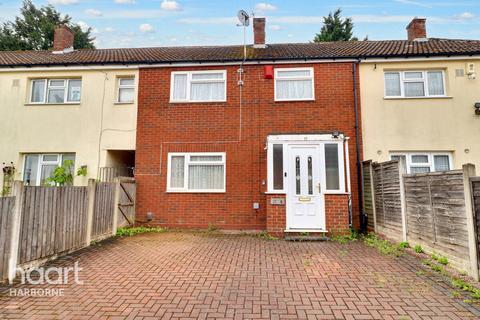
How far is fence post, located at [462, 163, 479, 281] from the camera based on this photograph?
392 centimetres

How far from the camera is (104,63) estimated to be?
9.37m

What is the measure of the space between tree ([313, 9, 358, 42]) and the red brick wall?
864 inches

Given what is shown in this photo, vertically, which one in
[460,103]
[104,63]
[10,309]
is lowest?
[10,309]

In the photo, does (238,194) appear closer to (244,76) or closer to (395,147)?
(244,76)

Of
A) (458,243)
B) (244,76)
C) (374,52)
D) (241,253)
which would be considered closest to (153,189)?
(241,253)

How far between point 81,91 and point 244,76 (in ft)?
18.9

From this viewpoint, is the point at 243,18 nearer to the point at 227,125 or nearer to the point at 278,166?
the point at 227,125

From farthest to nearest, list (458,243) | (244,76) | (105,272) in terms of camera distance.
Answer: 1. (244,76)
2. (105,272)
3. (458,243)

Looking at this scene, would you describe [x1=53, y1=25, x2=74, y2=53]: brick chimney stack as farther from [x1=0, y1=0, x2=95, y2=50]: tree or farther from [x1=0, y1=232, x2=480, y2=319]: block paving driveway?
[x1=0, y1=0, x2=95, y2=50]: tree

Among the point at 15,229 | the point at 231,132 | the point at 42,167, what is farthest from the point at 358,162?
the point at 42,167

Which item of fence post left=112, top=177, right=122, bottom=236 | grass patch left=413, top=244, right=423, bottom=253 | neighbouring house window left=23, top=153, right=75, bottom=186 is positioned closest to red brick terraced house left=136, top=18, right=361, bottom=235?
fence post left=112, top=177, right=122, bottom=236

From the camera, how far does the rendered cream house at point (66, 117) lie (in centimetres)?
921

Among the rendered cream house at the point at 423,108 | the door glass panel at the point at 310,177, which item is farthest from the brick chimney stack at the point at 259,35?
the door glass panel at the point at 310,177

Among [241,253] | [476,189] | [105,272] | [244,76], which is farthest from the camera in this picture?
[244,76]
